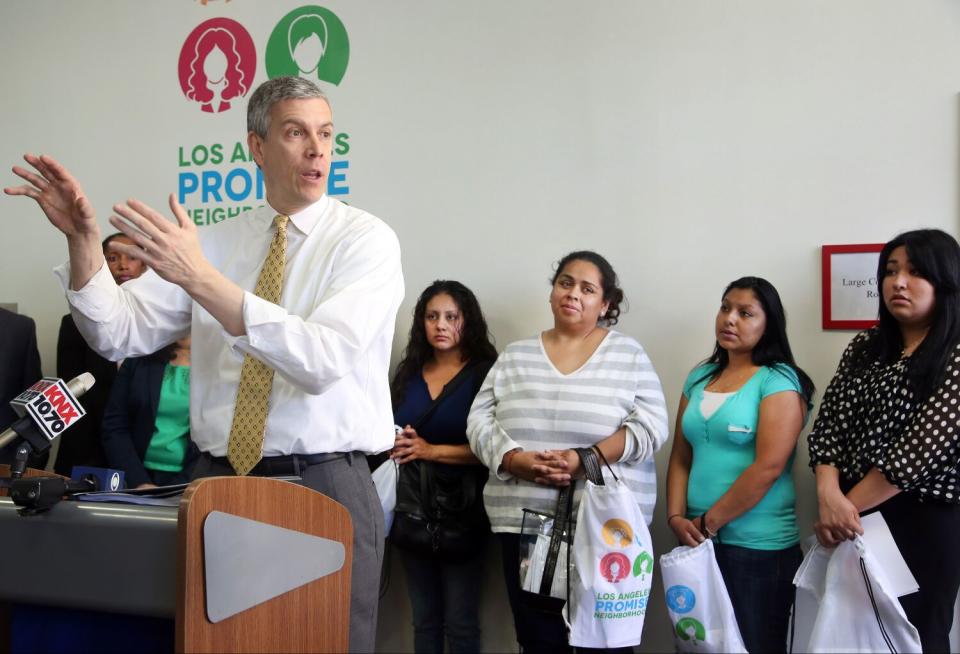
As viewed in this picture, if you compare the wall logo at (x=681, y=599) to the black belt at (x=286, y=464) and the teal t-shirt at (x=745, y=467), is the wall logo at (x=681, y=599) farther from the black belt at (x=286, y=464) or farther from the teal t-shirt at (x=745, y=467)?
the black belt at (x=286, y=464)

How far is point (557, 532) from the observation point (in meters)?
2.87

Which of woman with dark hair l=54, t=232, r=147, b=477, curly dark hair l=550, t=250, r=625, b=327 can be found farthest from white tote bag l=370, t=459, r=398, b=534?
woman with dark hair l=54, t=232, r=147, b=477

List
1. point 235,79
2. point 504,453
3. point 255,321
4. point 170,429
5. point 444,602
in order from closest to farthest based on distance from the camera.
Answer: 1. point 255,321
2. point 504,453
3. point 170,429
4. point 444,602
5. point 235,79

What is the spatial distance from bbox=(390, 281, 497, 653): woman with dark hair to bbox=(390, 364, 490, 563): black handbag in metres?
0.01

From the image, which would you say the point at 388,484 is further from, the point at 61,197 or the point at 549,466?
the point at 61,197

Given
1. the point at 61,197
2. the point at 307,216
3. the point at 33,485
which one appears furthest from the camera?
the point at 307,216

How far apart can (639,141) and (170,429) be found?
2.16m

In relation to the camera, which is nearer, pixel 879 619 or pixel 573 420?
pixel 879 619

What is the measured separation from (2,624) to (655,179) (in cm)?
266

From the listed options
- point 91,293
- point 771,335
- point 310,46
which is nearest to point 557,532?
point 771,335

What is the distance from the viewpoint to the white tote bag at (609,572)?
2719 mm

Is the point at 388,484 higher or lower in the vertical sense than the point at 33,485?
lower

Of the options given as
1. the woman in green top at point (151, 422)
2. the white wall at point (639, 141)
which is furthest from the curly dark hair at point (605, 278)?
the woman in green top at point (151, 422)

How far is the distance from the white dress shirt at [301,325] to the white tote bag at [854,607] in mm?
1560
